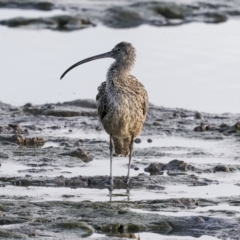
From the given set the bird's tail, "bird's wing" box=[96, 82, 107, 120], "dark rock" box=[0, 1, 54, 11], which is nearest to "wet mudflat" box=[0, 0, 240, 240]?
the bird's tail

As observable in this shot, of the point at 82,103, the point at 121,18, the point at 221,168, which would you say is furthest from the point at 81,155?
the point at 121,18

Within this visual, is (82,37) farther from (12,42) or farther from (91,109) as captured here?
(91,109)

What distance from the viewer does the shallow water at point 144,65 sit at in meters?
17.7

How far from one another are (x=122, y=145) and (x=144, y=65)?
6373mm

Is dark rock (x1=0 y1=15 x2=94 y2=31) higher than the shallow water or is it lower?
higher

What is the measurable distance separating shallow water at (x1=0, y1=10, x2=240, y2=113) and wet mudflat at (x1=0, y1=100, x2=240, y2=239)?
102 cm

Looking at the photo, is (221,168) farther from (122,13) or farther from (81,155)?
(122,13)

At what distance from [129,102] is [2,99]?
→ 14.9 feet

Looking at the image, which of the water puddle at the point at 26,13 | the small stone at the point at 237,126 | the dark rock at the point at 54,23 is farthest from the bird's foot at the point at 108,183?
the water puddle at the point at 26,13

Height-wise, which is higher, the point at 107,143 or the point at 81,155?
the point at 107,143

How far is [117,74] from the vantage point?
13.4 m

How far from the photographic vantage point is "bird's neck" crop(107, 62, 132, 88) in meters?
13.3

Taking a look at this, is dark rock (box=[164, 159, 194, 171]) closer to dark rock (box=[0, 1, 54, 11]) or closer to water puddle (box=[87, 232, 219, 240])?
water puddle (box=[87, 232, 219, 240])

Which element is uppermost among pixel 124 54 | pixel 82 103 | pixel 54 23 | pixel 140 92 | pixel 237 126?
pixel 54 23
